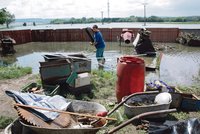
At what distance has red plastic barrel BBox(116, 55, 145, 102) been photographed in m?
6.17

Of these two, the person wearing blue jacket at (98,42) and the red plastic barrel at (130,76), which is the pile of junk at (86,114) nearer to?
the red plastic barrel at (130,76)

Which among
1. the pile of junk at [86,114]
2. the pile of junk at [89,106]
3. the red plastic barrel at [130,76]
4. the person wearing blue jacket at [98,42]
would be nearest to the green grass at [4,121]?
the pile of junk at [89,106]

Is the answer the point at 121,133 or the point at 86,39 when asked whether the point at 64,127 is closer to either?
the point at 121,133

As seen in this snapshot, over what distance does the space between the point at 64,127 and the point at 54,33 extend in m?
24.2

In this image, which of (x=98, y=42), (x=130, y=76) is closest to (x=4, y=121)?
(x=130, y=76)

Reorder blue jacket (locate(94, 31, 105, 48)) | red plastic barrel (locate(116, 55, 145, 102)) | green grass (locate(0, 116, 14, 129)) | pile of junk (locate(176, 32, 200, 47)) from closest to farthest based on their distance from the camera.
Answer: green grass (locate(0, 116, 14, 129))
red plastic barrel (locate(116, 55, 145, 102))
blue jacket (locate(94, 31, 105, 48))
pile of junk (locate(176, 32, 200, 47))

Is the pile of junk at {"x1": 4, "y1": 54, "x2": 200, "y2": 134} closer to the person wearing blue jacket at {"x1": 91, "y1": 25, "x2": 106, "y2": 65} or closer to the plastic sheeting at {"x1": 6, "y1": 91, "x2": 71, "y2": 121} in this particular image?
the plastic sheeting at {"x1": 6, "y1": 91, "x2": 71, "y2": 121}

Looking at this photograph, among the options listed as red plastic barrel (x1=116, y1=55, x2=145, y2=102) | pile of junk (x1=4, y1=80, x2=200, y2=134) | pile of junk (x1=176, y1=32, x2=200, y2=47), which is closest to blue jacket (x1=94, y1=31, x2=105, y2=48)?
red plastic barrel (x1=116, y1=55, x2=145, y2=102)

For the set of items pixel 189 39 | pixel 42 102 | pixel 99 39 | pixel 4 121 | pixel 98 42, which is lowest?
pixel 4 121

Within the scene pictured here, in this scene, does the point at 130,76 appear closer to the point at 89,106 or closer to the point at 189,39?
the point at 89,106

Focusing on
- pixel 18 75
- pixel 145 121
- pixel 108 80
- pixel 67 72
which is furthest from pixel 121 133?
pixel 18 75

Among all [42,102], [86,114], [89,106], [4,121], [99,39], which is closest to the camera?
[42,102]

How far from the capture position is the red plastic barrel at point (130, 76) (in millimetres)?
6168

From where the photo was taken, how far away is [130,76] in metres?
6.20
